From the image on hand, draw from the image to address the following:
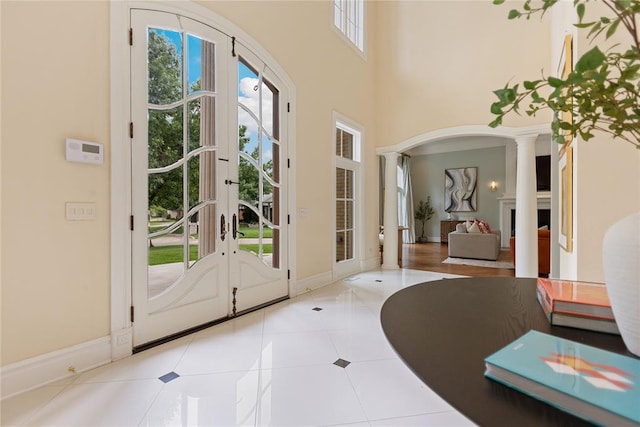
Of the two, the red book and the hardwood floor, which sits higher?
the red book

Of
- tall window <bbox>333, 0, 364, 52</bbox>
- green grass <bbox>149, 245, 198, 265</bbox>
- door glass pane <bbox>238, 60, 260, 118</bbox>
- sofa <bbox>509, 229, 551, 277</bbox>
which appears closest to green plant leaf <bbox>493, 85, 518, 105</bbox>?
green grass <bbox>149, 245, 198, 265</bbox>

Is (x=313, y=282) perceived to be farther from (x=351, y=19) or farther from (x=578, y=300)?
(x=351, y=19)

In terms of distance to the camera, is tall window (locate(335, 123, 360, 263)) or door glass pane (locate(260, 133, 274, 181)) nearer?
door glass pane (locate(260, 133, 274, 181))

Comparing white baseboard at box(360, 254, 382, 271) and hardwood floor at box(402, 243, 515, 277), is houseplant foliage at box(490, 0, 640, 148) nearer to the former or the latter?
white baseboard at box(360, 254, 382, 271)

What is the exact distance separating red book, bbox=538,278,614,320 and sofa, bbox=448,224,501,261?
610cm

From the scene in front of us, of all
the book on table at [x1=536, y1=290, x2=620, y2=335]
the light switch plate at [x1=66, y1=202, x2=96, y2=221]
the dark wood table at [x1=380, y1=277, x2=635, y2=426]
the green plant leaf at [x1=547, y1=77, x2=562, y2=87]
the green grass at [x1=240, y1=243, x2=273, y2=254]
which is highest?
the green plant leaf at [x1=547, y1=77, x2=562, y2=87]

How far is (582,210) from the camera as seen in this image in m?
2.01

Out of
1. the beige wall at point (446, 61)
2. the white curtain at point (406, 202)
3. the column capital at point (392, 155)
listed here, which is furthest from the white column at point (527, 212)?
the white curtain at point (406, 202)

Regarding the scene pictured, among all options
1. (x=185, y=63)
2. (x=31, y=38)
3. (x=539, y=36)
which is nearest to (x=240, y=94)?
(x=185, y=63)

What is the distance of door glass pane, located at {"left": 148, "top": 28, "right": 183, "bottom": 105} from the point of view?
7.81 feet

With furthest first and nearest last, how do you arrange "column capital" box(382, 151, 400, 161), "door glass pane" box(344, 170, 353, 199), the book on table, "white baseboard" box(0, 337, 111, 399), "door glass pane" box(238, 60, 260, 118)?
1. "column capital" box(382, 151, 400, 161)
2. "door glass pane" box(344, 170, 353, 199)
3. "door glass pane" box(238, 60, 260, 118)
4. "white baseboard" box(0, 337, 111, 399)
5. the book on table

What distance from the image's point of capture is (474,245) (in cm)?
650

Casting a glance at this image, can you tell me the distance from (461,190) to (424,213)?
144cm

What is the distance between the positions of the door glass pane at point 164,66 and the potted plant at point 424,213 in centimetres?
939
